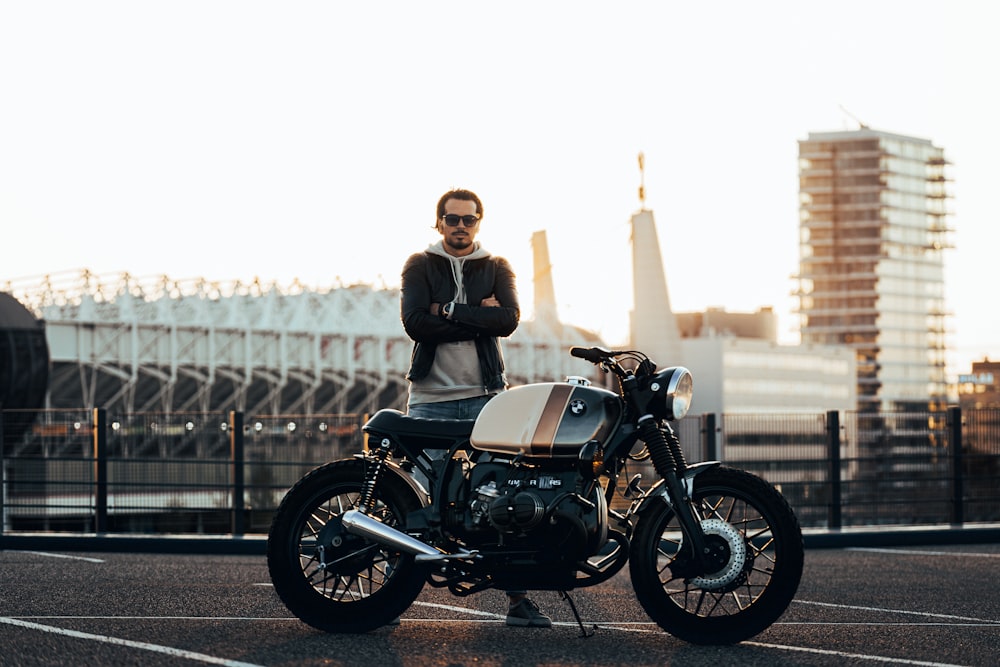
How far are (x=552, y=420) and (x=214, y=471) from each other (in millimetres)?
10620

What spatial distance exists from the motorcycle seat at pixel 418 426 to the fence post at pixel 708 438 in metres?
7.79

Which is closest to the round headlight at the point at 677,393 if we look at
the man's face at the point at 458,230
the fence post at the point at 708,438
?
the man's face at the point at 458,230

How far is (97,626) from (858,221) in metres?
194

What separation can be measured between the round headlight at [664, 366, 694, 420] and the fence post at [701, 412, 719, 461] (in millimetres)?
7801

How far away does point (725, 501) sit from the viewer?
5625 mm


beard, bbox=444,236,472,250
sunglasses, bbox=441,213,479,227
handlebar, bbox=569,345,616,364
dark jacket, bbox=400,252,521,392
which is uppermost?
sunglasses, bbox=441,213,479,227

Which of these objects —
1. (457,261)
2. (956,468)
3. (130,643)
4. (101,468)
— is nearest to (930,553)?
(956,468)

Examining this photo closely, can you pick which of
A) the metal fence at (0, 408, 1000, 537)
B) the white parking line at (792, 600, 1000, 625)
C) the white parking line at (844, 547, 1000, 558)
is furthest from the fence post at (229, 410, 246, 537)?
the white parking line at (792, 600, 1000, 625)

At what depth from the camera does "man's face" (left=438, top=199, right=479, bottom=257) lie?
6.31 meters

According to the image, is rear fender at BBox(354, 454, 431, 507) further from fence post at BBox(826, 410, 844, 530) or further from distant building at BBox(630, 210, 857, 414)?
distant building at BBox(630, 210, 857, 414)

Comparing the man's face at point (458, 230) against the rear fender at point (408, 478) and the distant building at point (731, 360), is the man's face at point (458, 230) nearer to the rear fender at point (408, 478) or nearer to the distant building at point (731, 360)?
the rear fender at point (408, 478)

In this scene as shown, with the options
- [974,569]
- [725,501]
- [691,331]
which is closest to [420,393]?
[725,501]

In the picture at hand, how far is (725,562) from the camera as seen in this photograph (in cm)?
547

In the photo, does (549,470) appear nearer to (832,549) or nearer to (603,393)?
(603,393)
